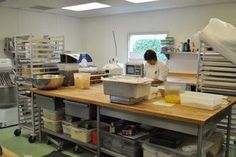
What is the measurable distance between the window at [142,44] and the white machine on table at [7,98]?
3213 mm

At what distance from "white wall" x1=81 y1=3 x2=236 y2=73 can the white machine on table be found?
3.05 m

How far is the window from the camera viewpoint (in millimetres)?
6144

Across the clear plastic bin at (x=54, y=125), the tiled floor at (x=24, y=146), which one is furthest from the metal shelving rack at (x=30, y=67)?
the clear plastic bin at (x=54, y=125)

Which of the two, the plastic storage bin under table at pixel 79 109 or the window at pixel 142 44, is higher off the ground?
the window at pixel 142 44

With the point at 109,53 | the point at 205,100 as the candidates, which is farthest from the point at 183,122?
the point at 109,53

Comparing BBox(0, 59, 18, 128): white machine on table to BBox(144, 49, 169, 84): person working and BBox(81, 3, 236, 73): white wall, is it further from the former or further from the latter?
BBox(81, 3, 236, 73): white wall

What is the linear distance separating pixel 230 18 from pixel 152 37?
1.94 m

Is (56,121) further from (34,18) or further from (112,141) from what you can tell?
(34,18)

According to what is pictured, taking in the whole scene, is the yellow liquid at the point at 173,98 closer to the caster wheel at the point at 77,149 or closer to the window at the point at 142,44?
the caster wheel at the point at 77,149

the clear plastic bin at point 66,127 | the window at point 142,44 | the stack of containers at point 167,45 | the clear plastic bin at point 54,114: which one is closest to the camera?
the clear plastic bin at point 66,127

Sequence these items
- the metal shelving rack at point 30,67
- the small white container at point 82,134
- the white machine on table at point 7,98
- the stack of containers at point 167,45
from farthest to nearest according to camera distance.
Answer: the stack of containers at point 167,45 → the white machine on table at point 7,98 → the metal shelving rack at point 30,67 → the small white container at point 82,134

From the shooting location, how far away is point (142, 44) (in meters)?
6.45

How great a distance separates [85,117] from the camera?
3.03 m

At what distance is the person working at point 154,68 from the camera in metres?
4.31
